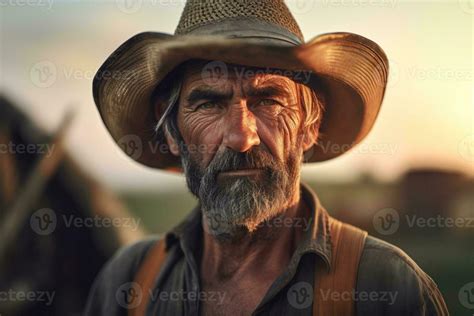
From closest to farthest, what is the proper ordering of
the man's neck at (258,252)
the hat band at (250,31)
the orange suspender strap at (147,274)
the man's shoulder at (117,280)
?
the hat band at (250,31)
the man's neck at (258,252)
the orange suspender strap at (147,274)
the man's shoulder at (117,280)

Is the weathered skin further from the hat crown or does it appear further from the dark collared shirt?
the hat crown

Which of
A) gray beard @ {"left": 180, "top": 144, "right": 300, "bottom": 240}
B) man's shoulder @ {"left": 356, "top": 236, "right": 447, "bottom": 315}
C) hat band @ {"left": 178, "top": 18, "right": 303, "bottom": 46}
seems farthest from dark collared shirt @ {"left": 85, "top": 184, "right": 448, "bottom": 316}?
hat band @ {"left": 178, "top": 18, "right": 303, "bottom": 46}

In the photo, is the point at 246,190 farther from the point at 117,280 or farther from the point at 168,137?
the point at 117,280

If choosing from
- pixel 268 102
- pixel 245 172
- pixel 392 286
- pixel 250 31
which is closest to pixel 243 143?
pixel 245 172

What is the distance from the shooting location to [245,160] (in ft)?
7.75

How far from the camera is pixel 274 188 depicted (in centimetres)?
242

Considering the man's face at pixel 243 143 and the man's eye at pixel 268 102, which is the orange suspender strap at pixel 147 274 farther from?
the man's eye at pixel 268 102

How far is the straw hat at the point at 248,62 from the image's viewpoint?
87.8 inches


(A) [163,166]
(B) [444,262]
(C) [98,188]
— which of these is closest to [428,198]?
(B) [444,262]

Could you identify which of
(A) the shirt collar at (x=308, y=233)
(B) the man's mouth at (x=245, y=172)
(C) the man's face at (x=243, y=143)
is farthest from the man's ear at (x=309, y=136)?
(B) the man's mouth at (x=245, y=172)

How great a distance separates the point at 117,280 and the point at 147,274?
0.22 m

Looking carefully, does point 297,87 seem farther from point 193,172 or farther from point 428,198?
point 428,198

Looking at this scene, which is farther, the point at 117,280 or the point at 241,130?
the point at 117,280

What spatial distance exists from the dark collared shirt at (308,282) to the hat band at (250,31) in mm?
745
